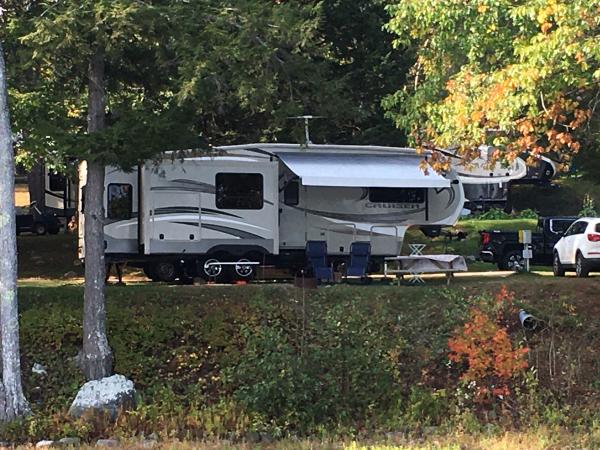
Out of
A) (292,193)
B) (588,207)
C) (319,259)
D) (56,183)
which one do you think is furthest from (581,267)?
(56,183)

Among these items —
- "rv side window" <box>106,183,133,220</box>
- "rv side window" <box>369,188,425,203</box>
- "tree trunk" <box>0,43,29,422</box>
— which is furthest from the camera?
"rv side window" <box>369,188,425,203</box>

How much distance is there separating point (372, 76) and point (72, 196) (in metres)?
12.8

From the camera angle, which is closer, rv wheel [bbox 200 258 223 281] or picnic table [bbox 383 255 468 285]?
picnic table [bbox 383 255 468 285]

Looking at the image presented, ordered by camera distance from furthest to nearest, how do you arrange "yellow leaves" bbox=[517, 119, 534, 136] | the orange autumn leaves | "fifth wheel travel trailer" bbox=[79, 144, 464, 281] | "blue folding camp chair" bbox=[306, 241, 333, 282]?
"fifth wheel travel trailer" bbox=[79, 144, 464, 281] → "blue folding camp chair" bbox=[306, 241, 333, 282] → the orange autumn leaves → "yellow leaves" bbox=[517, 119, 534, 136]

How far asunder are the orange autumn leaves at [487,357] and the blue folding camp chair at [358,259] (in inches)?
231

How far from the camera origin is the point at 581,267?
19406 mm

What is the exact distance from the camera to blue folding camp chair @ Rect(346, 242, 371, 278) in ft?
59.7

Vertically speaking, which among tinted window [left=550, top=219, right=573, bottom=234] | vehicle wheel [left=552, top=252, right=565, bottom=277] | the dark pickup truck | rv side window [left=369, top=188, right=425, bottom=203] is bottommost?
vehicle wheel [left=552, top=252, right=565, bottom=277]

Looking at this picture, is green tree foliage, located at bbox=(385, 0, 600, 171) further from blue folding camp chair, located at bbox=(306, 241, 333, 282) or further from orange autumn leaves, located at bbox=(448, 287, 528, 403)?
blue folding camp chair, located at bbox=(306, 241, 333, 282)

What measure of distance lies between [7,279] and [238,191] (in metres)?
8.85

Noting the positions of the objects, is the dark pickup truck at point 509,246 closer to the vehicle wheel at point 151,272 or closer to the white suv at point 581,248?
the white suv at point 581,248

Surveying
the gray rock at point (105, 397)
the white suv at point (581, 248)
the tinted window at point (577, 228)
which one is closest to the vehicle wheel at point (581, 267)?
the white suv at point (581, 248)

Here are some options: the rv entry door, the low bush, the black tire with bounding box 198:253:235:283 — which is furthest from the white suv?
the rv entry door

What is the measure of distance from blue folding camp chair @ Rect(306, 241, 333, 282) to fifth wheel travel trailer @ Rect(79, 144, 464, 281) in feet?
1.73
